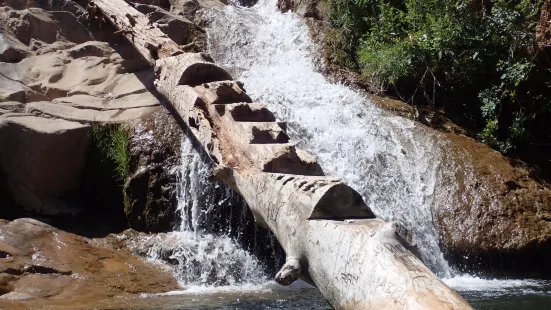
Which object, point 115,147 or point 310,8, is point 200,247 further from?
point 310,8

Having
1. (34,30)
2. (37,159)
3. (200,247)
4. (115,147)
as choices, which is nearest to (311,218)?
(200,247)

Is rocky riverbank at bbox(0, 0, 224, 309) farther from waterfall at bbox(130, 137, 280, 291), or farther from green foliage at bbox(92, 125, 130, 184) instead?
waterfall at bbox(130, 137, 280, 291)

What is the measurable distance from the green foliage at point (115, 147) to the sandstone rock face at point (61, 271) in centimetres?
98

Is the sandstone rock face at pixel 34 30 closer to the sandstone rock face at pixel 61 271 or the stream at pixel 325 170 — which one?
the stream at pixel 325 170

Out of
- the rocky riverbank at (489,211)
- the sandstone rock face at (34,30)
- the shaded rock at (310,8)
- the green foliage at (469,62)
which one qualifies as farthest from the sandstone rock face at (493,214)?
the sandstone rock face at (34,30)

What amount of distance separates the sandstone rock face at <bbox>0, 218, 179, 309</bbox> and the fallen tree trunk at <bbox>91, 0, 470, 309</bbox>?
5.22 ft

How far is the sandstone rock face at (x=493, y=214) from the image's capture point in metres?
7.16

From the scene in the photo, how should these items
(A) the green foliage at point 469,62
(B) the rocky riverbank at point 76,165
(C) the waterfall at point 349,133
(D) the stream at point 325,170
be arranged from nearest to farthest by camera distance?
1. (D) the stream at point 325,170
2. (B) the rocky riverbank at point 76,165
3. (C) the waterfall at point 349,133
4. (A) the green foliage at point 469,62

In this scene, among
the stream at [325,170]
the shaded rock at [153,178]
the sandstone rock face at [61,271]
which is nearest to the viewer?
the sandstone rock face at [61,271]

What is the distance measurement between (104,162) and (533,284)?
5.10 m

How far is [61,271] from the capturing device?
20.4 feet

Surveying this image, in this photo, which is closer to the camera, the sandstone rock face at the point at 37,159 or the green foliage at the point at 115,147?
the sandstone rock face at the point at 37,159

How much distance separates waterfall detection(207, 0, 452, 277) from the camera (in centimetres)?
764

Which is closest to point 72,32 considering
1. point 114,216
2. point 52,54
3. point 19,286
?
point 52,54
